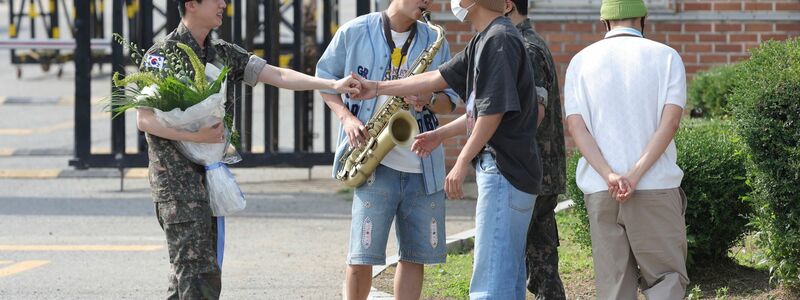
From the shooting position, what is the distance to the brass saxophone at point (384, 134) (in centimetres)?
588

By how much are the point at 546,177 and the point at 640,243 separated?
2.35 feet

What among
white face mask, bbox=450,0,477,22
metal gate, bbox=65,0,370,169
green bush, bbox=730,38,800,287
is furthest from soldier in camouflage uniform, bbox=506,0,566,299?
metal gate, bbox=65,0,370,169

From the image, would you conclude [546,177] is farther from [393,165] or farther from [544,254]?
[393,165]

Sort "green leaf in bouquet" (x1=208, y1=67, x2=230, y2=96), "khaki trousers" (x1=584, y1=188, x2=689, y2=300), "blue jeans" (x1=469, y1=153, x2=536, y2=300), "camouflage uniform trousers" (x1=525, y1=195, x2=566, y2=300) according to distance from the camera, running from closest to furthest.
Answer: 1. "blue jeans" (x1=469, y1=153, x2=536, y2=300)
2. "khaki trousers" (x1=584, y1=188, x2=689, y2=300)
3. "green leaf in bouquet" (x1=208, y1=67, x2=230, y2=96)
4. "camouflage uniform trousers" (x1=525, y1=195, x2=566, y2=300)

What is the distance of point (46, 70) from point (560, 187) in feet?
56.1

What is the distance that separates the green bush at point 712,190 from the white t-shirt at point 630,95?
133 centimetres

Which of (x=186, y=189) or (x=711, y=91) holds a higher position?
(x=711, y=91)

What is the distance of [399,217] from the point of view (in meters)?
6.12

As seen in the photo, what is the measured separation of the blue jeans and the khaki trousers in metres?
0.38

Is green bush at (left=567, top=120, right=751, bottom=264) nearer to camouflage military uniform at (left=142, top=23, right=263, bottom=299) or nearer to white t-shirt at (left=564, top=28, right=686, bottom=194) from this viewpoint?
white t-shirt at (left=564, top=28, right=686, bottom=194)

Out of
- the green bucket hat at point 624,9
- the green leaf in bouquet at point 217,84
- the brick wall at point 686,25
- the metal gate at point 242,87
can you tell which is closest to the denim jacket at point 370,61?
the green leaf in bouquet at point 217,84

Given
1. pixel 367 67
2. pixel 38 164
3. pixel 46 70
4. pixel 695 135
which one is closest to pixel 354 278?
pixel 367 67

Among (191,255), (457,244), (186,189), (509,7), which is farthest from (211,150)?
(457,244)

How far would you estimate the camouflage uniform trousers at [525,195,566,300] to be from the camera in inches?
242
